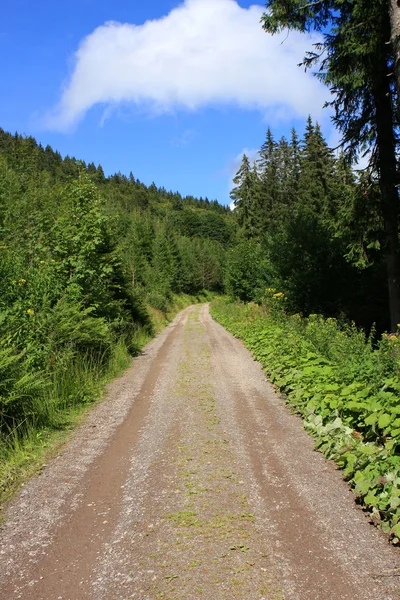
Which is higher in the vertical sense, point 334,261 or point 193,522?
point 334,261

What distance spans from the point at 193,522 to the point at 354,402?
275 centimetres

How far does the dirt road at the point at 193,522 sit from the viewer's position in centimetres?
289

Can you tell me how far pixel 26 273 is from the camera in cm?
908

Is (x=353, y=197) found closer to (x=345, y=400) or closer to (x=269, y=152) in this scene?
(x=345, y=400)

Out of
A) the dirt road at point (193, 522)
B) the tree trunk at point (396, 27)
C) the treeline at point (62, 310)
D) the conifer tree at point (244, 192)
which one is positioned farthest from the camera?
the conifer tree at point (244, 192)

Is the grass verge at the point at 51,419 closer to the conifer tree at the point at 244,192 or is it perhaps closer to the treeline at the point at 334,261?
the treeline at the point at 334,261

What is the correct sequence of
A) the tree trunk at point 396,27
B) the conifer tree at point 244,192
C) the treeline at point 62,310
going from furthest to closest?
the conifer tree at point 244,192 < the tree trunk at point 396,27 < the treeline at point 62,310

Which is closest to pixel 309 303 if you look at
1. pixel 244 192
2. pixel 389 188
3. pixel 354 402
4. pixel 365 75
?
pixel 389 188

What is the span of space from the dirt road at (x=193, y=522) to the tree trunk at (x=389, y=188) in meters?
6.20

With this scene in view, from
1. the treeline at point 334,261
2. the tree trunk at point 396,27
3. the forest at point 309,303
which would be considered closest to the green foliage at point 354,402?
the forest at point 309,303

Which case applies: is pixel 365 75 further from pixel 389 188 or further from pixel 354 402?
pixel 354 402

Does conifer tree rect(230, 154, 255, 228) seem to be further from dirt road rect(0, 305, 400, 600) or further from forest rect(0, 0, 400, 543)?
dirt road rect(0, 305, 400, 600)

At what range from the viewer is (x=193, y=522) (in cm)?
366

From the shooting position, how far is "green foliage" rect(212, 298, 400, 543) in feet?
12.9
